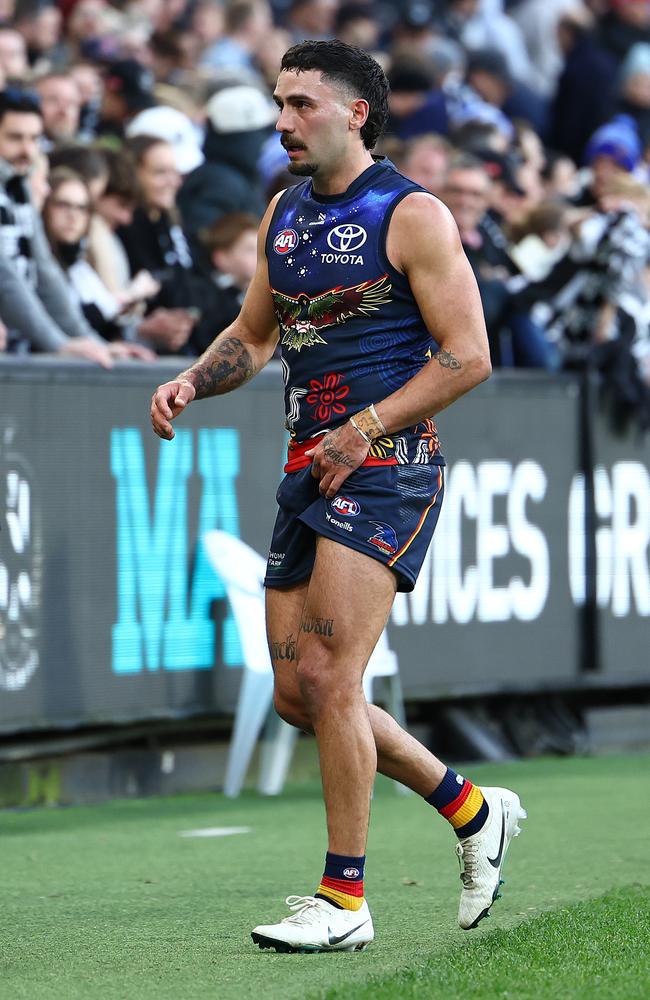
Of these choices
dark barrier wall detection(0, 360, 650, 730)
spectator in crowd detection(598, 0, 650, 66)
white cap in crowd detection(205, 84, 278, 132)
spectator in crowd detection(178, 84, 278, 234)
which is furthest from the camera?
spectator in crowd detection(598, 0, 650, 66)

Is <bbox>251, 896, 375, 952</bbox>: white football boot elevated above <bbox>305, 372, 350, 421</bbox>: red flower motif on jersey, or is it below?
below

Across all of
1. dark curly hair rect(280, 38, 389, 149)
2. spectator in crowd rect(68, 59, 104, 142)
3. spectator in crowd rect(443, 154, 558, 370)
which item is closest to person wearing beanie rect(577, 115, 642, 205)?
spectator in crowd rect(443, 154, 558, 370)

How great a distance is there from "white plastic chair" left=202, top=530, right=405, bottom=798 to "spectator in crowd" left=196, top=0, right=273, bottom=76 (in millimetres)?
5640

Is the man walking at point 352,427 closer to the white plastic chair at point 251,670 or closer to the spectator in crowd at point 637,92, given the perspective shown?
the white plastic chair at point 251,670

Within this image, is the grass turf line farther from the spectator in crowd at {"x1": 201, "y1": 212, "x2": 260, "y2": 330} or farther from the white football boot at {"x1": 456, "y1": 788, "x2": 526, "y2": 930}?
the spectator in crowd at {"x1": 201, "y1": 212, "x2": 260, "y2": 330}

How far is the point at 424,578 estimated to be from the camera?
9.31 metres

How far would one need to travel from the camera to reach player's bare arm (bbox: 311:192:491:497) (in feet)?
15.7

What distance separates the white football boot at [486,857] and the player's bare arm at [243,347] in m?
1.32

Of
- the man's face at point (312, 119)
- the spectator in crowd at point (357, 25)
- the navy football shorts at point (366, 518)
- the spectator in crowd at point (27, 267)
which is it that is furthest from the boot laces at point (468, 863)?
the spectator in crowd at point (357, 25)

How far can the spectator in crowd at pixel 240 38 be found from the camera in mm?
13297

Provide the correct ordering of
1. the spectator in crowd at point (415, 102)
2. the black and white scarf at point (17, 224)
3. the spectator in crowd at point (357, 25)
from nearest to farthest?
1. the black and white scarf at point (17, 224)
2. the spectator in crowd at point (415, 102)
3. the spectator in crowd at point (357, 25)

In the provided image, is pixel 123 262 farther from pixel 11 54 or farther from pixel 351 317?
pixel 351 317

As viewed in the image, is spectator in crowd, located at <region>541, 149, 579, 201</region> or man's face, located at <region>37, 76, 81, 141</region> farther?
spectator in crowd, located at <region>541, 149, 579, 201</region>

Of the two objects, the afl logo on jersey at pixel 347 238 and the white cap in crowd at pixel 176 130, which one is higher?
the white cap in crowd at pixel 176 130
